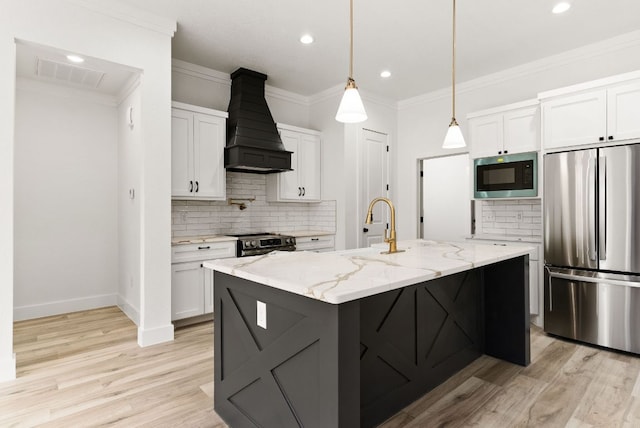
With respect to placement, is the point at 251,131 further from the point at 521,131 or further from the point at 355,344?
the point at 355,344

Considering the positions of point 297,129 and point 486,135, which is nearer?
point 486,135

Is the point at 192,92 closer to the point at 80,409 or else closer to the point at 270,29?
the point at 270,29

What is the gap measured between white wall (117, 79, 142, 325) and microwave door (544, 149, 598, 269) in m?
3.96

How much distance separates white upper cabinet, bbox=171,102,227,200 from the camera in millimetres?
3822

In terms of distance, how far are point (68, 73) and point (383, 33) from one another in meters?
3.26

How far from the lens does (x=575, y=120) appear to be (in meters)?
3.37

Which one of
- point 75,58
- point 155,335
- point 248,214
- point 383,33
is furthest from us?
point 248,214

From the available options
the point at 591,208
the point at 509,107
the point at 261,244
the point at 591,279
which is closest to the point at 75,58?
the point at 261,244

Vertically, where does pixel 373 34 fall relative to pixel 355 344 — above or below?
above

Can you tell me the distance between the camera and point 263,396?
1.81 metres

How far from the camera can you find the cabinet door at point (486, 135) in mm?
4125

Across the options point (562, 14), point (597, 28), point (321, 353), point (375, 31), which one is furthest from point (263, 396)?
point (597, 28)

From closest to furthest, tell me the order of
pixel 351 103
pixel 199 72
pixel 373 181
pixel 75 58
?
pixel 351 103 < pixel 75 58 < pixel 199 72 < pixel 373 181

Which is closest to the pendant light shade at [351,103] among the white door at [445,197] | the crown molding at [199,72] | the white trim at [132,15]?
the white trim at [132,15]
